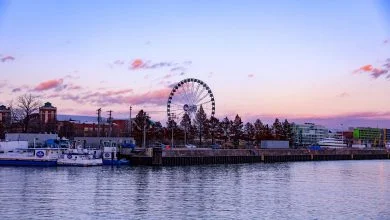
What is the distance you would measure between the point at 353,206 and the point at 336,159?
124 metres

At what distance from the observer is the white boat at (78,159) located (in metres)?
99.2

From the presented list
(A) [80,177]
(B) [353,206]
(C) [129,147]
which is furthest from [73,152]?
(B) [353,206]

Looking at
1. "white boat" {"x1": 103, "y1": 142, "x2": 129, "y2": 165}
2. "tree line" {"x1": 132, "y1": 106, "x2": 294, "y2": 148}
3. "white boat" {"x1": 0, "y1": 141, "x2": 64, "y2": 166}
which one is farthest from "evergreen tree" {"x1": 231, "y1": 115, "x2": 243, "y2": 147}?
"white boat" {"x1": 0, "y1": 141, "x2": 64, "y2": 166}

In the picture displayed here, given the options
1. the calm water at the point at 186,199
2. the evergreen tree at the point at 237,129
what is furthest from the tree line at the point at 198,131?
the calm water at the point at 186,199

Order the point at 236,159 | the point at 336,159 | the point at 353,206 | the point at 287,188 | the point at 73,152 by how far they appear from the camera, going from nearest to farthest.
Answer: the point at 353,206 → the point at 287,188 → the point at 73,152 → the point at 236,159 → the point at 336,159

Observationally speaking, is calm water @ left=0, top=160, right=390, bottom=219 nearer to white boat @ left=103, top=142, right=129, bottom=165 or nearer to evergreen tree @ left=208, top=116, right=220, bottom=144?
white boat @ left=103, top=142, right=129, bottom=165

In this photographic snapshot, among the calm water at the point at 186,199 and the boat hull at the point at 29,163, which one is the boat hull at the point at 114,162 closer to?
the boat hull at the point at 29,163

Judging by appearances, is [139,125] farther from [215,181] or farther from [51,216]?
[51,216]

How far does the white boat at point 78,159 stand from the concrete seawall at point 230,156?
10567mm

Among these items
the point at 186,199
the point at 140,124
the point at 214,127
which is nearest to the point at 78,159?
the point at 186,199

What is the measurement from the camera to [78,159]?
9975 cm

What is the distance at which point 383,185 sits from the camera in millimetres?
69250

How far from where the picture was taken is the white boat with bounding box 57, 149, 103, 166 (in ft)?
326

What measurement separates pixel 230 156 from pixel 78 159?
135 feet
